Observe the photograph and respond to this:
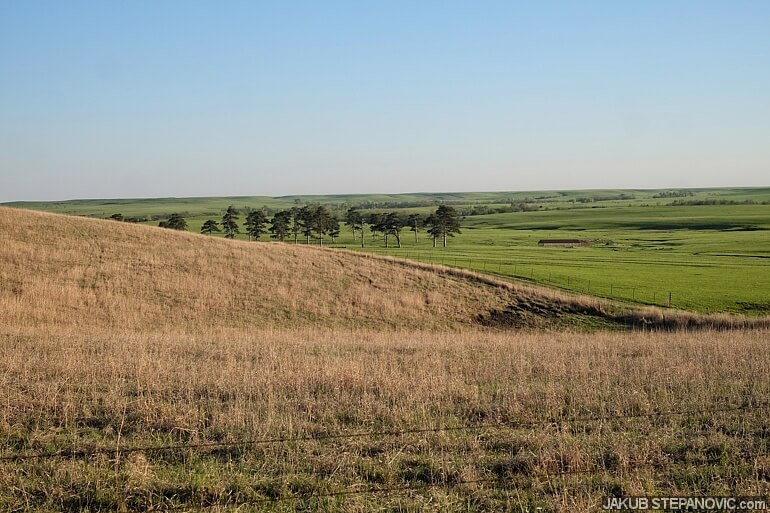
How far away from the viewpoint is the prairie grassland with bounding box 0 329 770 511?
23.4 feet

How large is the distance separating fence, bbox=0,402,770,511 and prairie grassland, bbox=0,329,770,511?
1.4 inches

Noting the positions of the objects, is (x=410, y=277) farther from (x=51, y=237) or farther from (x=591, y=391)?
(x=591, y=391)

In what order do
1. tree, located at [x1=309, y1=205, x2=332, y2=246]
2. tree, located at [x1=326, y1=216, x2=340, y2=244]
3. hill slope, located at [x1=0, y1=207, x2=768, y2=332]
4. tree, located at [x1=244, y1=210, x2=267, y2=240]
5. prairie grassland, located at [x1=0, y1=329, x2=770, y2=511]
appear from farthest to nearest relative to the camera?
1. tree, located at [x1=244, y1=210, x2=267, y2=240]
2. tree, located at [x1=326, y1=216, x2=340, y2=244]
3. tree, located at [x1=309, y1=205, x2=332, y2=246]
4. hill slope, located at [x1=0, y1=207, x2=768, y2=332]
5. prairie grassland, located at [x1=0, y1=329, x2=770, y2=511]

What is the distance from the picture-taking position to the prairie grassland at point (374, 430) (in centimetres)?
714

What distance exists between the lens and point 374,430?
30.6 ft

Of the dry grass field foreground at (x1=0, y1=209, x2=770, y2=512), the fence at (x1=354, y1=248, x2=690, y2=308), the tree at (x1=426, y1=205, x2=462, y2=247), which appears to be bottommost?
the fence at (x1=354, y1=248, x2=690, y2=308)

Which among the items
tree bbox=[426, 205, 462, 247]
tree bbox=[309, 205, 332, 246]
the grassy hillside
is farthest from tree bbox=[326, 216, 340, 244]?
the grassy hillside

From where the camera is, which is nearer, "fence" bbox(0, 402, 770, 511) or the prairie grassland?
"fence" bbox(0, 402, 770, 511)

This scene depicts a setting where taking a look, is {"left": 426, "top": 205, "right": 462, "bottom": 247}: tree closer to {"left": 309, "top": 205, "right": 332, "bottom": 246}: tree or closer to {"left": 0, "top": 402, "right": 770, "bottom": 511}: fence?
{"left": 309, "top": 205, "right": 332, "bottom": 246}: tree

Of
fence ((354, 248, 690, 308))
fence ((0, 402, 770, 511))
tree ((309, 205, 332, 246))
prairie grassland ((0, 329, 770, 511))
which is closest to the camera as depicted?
fence ((0, 402, 770, 511))

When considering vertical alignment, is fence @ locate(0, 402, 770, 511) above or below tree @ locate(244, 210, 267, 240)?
below

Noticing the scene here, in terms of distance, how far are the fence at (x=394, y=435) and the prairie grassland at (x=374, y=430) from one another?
0.03 metres

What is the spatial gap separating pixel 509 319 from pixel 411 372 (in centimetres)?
2550

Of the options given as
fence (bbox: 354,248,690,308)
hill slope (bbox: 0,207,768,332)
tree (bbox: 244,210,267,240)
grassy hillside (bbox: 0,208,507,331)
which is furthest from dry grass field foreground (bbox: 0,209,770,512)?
tree (bbox: 244,210,267,240)
